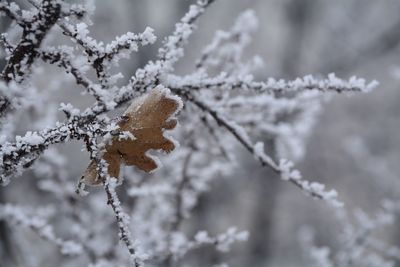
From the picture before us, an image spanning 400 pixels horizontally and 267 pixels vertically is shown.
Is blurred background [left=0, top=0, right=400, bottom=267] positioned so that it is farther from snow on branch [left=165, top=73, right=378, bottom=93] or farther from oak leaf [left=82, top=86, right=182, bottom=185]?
oak leaf [left=82, top=86, right=182, bottom=185]

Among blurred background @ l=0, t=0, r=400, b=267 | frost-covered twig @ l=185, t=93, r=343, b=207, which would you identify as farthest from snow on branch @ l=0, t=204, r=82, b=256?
blurred background @ l=0, t=0, r=400, b=267

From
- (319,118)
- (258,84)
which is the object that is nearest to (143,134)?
(258,84)

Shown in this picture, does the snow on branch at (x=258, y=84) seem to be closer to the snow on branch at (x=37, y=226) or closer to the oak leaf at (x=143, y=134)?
the oak leaf at (x=143, y=134)

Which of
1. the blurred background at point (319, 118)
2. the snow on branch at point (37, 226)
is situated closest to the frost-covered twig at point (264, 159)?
the snow on branch at point (37, 226)

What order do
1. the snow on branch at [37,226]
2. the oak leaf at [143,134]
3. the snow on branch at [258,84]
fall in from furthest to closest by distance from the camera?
the snow on branch at [37,226] → the snow on branch at [258,84] → the oak leaf at [143,134]

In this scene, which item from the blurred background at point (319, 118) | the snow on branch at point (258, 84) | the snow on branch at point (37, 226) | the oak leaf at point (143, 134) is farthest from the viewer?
the blurred background at point (319, 118)
